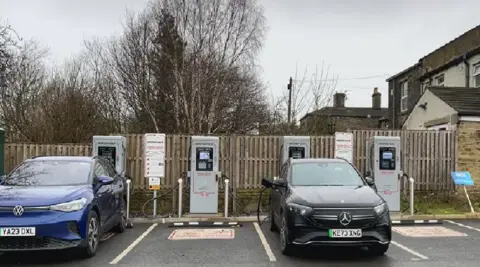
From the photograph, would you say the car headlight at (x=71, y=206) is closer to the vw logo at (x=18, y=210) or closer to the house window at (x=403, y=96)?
the vw logo at (x=18, y=210)

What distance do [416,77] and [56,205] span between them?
22680 millimetres

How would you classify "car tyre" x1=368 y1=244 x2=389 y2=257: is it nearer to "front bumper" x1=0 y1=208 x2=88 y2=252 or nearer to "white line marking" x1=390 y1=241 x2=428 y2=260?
"white line marking" x1=390 y1=241 x2=428 y2=260

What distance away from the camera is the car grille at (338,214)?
661 cm

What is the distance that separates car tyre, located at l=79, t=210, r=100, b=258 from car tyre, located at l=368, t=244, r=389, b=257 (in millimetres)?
4172

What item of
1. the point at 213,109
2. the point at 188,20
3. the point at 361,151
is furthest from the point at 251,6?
the point at 361,151

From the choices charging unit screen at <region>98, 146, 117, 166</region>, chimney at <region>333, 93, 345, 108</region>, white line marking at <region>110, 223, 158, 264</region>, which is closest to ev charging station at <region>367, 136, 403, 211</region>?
white line marking at <region>110, 223, 158, 264</region>

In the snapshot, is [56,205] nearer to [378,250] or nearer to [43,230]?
[43,230]

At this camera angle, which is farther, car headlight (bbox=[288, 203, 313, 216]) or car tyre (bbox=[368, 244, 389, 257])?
car tyre (bbox=[368, 244, 389, 257])

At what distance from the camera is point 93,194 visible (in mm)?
7398

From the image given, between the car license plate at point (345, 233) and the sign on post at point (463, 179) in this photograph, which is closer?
the car license plate at point (345, 233)

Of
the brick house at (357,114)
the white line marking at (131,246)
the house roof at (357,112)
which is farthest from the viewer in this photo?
the house roof at (357,112)

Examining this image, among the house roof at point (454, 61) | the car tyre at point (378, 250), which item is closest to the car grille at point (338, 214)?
the car tyre at point (378, 250)

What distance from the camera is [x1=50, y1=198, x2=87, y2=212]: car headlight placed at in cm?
665

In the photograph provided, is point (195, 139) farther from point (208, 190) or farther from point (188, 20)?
point (188, 20)
